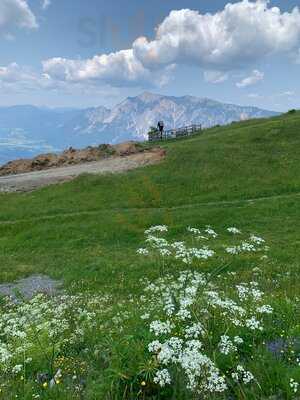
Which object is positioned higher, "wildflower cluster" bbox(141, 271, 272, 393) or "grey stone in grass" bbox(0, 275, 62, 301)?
"wildflower cluster" bbox(141, 271, 272, 393)

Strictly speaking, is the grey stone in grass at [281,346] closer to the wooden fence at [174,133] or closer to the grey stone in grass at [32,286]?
the grey stone in grass at [32,286]

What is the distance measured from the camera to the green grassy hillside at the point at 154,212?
1030 inches

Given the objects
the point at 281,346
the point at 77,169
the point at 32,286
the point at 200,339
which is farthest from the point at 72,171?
the point at 281,346

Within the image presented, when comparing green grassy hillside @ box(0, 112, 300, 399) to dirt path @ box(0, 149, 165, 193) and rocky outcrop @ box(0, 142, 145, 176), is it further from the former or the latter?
rocky outcrop @ box(0, 142, 145, 176)

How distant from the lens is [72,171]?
59562 millimetres

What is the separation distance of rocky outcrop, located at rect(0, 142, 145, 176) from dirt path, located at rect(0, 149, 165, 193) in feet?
Result: 9.67

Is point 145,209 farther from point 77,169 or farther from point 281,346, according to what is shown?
point 281,346

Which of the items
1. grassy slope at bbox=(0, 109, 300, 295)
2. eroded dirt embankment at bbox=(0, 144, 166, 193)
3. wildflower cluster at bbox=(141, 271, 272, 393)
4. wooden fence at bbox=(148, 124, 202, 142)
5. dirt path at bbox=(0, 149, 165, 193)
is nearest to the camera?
wildflower cluster at bbox=(141, 271, 272, 393)

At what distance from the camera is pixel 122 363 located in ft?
25.0

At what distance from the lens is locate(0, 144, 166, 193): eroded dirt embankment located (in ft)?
182

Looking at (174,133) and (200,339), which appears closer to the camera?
(200,339)

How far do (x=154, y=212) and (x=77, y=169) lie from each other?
930 inches

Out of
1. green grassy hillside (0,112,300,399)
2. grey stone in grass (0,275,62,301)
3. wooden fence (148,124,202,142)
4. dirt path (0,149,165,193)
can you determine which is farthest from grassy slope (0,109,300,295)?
wooden fence (148,124,202,142)

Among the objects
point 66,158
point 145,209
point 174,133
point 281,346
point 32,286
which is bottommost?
point 32,286
